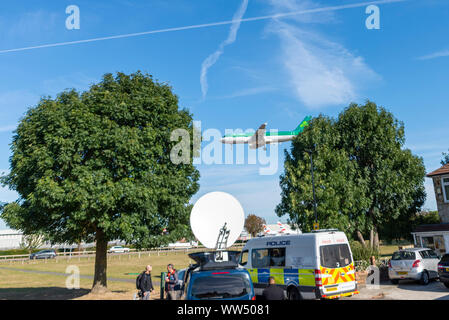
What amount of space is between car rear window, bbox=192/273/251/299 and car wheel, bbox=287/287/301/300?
23.2ft

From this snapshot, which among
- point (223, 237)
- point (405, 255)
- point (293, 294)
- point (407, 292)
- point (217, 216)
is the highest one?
point (217, 216)

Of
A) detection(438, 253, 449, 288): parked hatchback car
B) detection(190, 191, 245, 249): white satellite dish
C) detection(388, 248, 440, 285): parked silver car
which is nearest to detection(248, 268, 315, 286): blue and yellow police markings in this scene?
detection(190, 191, 245, 249): white satellite dish

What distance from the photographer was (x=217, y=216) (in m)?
10.7

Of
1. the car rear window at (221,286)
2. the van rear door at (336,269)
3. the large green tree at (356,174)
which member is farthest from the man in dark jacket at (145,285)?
the large green tree at (356,174)

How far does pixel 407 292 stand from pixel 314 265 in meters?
6.34

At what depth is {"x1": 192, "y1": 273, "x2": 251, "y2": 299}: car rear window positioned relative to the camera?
24.5ft

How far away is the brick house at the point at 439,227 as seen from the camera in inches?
984

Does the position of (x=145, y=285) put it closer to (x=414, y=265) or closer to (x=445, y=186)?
(x=414, y=265)

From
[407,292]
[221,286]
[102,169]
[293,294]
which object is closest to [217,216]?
[221,286]
